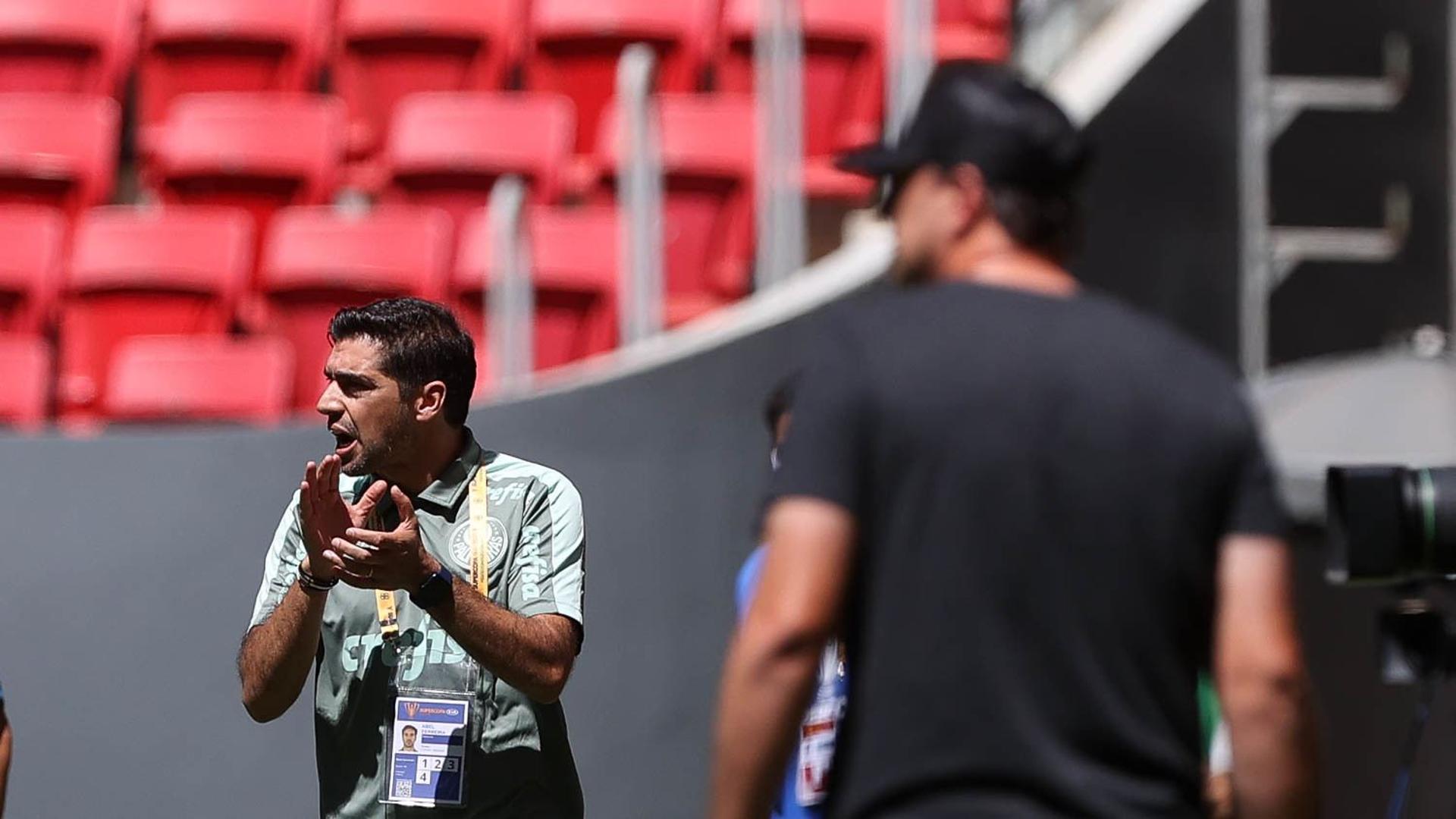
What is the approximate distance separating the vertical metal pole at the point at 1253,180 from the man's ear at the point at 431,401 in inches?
192

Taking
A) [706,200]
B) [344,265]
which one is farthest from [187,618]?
[706,200]

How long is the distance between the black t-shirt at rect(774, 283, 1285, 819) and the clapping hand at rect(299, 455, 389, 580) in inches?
21.4

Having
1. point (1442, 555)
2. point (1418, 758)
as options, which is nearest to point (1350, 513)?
point (1442, 555)

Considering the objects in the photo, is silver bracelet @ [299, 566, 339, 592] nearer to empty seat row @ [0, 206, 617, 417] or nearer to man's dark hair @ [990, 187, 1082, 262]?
man's dark hair @ [990, 187, 1082, 262]

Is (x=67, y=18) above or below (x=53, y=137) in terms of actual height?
above

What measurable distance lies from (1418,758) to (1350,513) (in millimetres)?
3600

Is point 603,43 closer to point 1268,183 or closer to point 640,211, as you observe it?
point 640,211

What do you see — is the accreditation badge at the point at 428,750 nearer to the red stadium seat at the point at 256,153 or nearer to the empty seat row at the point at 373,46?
the red stadium seat at the point at 256,153

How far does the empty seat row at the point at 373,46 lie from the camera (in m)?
6.81

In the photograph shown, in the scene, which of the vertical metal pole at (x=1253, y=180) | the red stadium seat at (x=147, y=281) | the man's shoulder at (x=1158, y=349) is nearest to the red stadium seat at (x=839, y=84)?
the vertical metal pole at (x=1253, y=180)

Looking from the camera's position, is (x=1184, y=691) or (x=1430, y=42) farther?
(x=1430, y=42)

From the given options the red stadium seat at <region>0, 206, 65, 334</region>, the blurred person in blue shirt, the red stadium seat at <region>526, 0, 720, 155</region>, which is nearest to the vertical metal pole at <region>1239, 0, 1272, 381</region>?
the red stadium seat at <region>526, 0, 720, 155</region>

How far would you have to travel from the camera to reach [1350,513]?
10.0ft

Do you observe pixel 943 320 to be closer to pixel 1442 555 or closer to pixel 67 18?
pixel 1442 555
